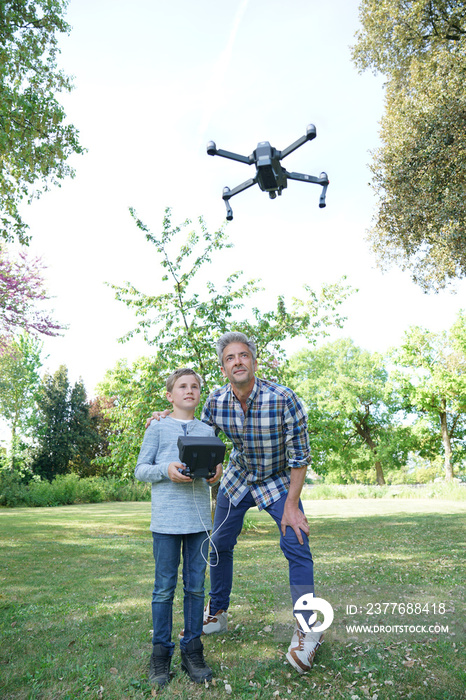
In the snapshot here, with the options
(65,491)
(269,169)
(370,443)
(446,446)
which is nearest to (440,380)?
(446,446)

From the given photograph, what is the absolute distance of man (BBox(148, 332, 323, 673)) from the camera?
310 cm

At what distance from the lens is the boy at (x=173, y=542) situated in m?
2.81

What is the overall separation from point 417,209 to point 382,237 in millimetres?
1582

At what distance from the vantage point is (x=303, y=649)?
9.33ft

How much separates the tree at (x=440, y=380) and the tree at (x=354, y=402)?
213 cm

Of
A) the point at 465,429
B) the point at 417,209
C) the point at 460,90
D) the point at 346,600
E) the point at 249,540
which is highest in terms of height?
the point at 460,90

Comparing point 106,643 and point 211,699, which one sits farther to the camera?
point 106,643

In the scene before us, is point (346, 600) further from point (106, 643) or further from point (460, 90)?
point (460, 90)

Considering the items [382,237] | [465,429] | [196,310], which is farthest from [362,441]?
[196,310]

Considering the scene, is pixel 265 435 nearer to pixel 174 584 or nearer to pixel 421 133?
pixel 174 584

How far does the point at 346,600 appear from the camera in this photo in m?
3.55

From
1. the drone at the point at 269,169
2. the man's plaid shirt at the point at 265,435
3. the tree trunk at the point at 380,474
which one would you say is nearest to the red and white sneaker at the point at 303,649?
the man's plaid shirt at the point at 265,435

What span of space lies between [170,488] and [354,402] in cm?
3418

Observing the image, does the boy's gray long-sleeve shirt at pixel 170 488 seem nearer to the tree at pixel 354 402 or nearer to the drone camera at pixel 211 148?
the drone camera at pixel 211 148
